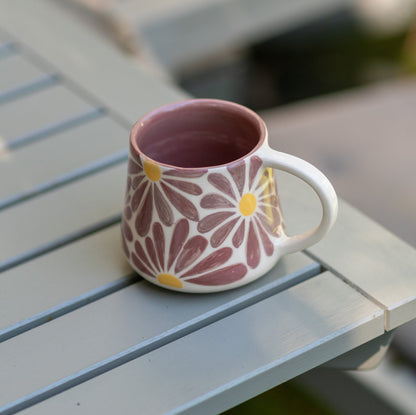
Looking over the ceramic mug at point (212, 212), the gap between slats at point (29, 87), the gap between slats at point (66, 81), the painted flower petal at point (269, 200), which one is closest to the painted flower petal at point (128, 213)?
the ceramic mug at point (212, 212)

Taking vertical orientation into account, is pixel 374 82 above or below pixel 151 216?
below

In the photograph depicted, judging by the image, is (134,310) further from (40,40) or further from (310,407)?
(310,407)

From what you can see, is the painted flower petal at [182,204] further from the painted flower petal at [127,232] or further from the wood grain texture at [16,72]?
the wood grain texture at [16,72]

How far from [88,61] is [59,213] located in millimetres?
309

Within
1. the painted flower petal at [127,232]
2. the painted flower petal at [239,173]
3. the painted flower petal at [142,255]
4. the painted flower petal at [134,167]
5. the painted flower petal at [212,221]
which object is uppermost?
the painted flower petal at [239,173]

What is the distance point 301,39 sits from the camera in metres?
2.09

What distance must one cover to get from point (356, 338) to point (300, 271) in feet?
0.24

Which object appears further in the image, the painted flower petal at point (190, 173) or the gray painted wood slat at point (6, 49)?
the gray painted wood slat at point (6, 49)

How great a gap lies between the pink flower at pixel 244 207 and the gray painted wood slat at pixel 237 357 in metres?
0.05

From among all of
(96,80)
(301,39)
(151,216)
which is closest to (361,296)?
(151,216)

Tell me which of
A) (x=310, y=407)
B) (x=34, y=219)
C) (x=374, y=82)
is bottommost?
(x=310, y=407)

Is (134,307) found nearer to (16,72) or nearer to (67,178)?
(67,178)

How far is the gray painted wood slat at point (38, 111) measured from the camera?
2.61 ft

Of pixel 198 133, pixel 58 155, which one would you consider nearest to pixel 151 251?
pixel 198 133
